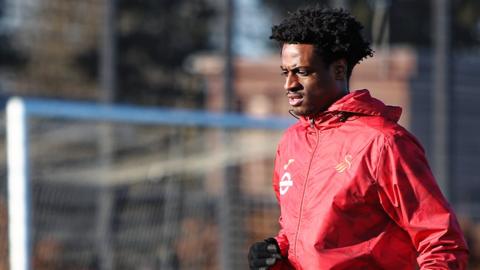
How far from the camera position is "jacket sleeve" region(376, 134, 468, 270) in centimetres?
368

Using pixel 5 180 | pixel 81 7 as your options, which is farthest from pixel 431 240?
pixel 81 7

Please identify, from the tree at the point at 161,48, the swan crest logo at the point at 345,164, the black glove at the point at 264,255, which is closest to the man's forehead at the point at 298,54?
the swan crest logo at the point at 345,164

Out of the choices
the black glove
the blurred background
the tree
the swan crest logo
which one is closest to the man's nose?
the swan crest logo

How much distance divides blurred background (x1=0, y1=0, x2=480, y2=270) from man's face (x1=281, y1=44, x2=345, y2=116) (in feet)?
7.47

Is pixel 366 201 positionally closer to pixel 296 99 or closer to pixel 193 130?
pixel 296 99

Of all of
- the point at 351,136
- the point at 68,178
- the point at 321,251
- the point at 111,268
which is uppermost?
the point at 351,136

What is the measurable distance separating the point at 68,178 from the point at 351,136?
5702 millimetres

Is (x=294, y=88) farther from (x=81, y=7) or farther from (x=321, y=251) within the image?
(x=81, y=7)

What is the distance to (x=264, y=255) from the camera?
4.12 m

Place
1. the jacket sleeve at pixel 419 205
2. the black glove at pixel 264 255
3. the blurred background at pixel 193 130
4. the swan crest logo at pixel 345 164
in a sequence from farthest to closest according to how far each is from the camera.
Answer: the blurred background at pixel 193 130, the black glove at pixel 264 255, the swan crest logo at pixel 345 164, the jacket sleeve at pixel 419 205

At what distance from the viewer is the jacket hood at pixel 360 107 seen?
3.89 metres

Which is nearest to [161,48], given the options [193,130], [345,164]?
[193,130]

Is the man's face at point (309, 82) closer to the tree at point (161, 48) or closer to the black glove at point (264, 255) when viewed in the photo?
the black glove at point (264, 255)

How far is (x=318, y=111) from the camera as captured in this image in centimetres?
395
